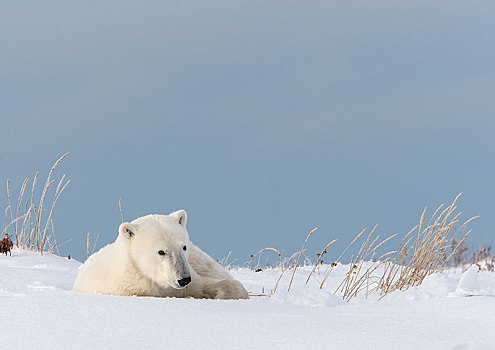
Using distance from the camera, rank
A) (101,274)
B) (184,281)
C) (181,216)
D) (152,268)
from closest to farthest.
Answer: (184,281) < (152,268) < (101,274) < (181,216)

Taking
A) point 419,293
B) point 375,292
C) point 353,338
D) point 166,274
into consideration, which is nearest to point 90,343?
point 353,338

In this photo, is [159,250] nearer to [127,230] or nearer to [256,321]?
[127,230]

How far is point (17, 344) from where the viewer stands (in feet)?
8.76

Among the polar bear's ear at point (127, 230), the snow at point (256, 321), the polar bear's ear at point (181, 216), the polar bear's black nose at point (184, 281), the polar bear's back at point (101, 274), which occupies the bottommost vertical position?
the polar bear's back at point (101, 274)

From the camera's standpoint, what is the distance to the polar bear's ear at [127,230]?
429 cm

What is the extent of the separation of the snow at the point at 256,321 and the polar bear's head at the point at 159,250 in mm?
464

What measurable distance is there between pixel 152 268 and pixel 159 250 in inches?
5.8

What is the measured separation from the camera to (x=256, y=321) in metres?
3.11

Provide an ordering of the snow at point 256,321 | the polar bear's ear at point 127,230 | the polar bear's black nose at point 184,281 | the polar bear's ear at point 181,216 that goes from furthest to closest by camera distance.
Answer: the polar bear's ear at point 181,216
the polar bear's ear at point 127,230
the polar bear's black nose at point 184,281
the snow at point 256,321

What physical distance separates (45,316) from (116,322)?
43cm

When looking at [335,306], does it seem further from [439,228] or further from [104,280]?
[439,228]

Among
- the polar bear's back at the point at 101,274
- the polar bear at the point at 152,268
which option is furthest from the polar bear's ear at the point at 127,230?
the polar bear's back at the point at 101,274

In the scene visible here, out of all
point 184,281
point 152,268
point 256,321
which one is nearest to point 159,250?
point 152,268

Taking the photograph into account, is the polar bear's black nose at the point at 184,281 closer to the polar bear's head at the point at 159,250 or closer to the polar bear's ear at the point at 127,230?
the polar bear's head at the point at 159,250
